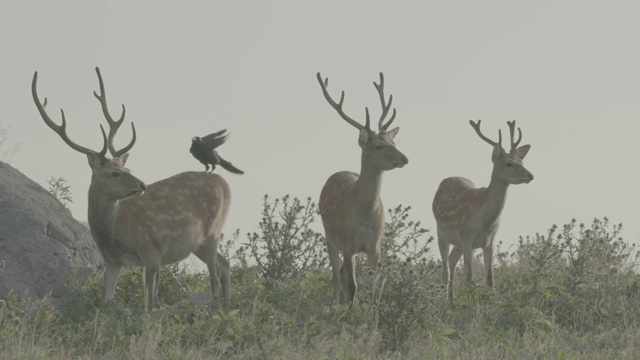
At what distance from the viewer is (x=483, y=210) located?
1159 cm

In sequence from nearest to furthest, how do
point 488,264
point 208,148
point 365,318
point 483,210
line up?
point 365,318 < point 208,148 < point 488,264 < point 483,210

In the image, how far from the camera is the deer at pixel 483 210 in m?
11.5

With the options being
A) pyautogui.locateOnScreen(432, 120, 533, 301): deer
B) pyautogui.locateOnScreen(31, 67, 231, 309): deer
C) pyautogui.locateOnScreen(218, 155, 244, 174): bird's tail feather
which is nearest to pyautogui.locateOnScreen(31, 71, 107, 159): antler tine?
pyautogui.locateOnScreen(31, 67, 231, 309): deer

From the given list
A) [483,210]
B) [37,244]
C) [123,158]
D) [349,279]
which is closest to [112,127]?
[123,158]

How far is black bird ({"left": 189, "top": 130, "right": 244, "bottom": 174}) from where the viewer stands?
10641 mm

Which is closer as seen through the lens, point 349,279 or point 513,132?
point 349,279

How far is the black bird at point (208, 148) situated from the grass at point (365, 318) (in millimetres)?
1161

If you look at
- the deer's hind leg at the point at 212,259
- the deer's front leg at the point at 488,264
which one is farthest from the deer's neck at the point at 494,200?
the deer's hind leg at the point at 212,259

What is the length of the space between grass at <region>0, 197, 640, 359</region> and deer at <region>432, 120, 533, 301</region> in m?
0.45

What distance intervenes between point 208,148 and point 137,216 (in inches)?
59.6

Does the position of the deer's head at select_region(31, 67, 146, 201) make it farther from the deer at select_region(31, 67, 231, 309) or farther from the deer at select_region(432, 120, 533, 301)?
the deer at select_region(432, 120, 533, 301)

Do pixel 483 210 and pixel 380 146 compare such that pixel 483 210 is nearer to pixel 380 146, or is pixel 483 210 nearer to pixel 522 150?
pixel 522 150

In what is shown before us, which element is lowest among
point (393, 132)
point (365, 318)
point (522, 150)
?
point (365, 318)

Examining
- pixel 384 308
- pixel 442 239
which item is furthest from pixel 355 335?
pixel 442 239
